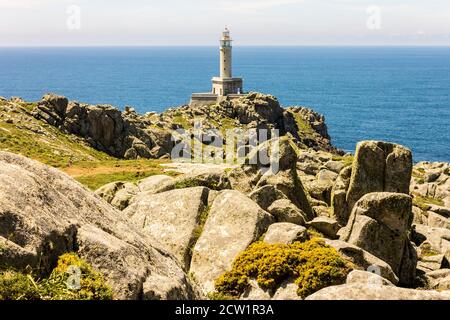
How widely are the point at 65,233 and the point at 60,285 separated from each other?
5.78 ft

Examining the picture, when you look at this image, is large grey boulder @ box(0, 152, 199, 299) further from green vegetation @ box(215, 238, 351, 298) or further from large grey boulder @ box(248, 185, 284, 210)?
large grey boulder @ box(248, 185, 284, 210)

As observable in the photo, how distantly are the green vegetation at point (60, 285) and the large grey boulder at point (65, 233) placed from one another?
1.13ft

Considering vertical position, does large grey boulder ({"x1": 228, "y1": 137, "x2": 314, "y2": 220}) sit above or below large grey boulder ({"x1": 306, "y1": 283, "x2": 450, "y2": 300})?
below

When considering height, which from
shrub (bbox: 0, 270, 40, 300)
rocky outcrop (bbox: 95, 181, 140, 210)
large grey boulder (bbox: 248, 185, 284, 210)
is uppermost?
shrub (bbox: 0, 270, 40, 300)

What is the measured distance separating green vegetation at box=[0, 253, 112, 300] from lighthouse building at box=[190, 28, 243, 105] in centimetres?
16783

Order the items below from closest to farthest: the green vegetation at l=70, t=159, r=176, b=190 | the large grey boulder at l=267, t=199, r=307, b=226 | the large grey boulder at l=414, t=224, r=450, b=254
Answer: the large grey boulder at l=267, t=199, r=307, b=226 < the large grey boulder at l=414, t=224, r=450, b=254 < the green vegetation at l=70, t=159, r=176, b=190

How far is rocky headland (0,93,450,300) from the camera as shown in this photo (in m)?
13.5

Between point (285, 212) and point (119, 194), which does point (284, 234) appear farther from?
point (119, 194)

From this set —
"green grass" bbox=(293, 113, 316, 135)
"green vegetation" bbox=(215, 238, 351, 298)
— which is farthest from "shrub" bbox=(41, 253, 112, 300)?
"green grass" bbox=(293, 113, 316, 135)

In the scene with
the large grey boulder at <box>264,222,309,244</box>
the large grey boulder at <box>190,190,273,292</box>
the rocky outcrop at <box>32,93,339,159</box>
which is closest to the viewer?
the large grey boulder at <box>190,190,273,292</box>

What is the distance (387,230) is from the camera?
31.7 metres

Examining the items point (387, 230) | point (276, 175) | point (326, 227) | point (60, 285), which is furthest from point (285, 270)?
point (276, 175)
